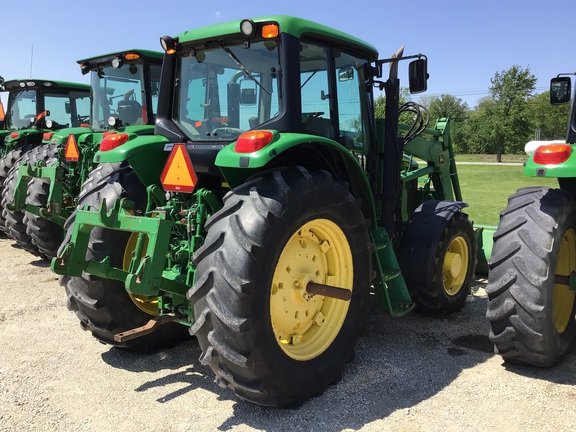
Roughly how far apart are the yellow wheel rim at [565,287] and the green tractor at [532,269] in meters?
0.25

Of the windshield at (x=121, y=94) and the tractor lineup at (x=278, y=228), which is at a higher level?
the windshield at (x=121, y=94)

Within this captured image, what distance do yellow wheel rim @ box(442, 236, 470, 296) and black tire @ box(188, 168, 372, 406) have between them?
5.73ft

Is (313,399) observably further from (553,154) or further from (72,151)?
(72,151)

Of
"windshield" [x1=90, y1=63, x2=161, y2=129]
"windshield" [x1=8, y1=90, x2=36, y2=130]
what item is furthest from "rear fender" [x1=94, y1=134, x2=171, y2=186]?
"windshield" [x1=8, y1=90, x2=36, y2=130]

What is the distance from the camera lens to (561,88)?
13.9 feet

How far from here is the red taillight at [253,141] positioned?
2939mm

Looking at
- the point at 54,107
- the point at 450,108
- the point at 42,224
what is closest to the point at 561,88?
the point at 42,224

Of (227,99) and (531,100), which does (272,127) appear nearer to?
(227,99)

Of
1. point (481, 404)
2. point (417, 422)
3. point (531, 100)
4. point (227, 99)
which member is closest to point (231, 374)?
point (417, 422)

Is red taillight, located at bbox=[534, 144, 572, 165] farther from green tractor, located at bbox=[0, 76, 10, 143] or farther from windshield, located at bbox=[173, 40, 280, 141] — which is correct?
green tractor, located at bbox=[0, 76, 10, 143]

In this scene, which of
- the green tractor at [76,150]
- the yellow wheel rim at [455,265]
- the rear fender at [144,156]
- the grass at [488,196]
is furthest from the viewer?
the grass at [488,196]

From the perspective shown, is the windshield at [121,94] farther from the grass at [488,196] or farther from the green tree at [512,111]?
the green tree at [512,111]

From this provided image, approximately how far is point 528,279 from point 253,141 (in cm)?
202


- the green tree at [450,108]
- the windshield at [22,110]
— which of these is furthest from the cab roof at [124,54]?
the green tree at [450,108]
